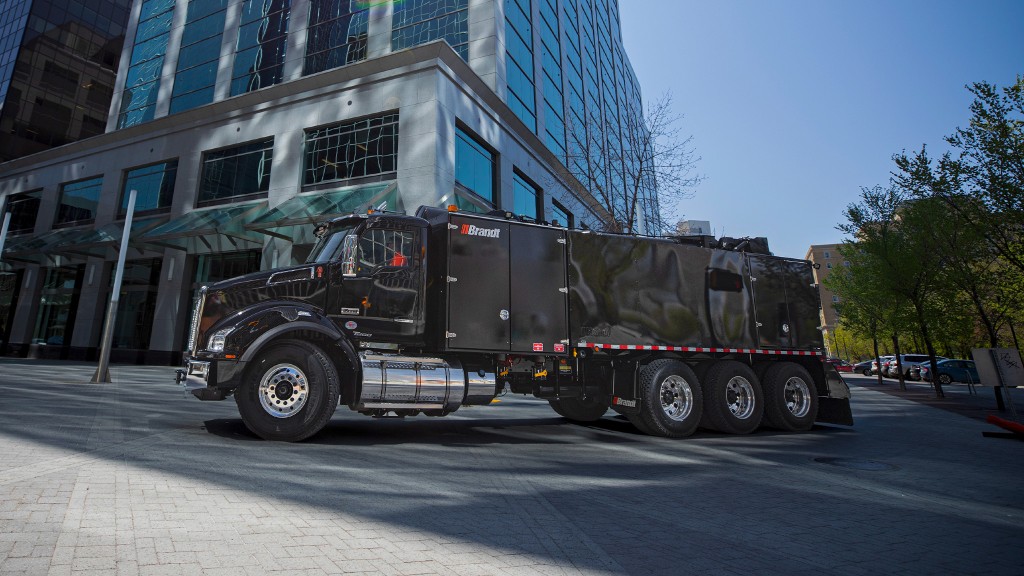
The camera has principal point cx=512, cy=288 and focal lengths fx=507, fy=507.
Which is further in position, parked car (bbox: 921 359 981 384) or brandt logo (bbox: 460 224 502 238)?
parked car (bbox: 921 359 981 384)

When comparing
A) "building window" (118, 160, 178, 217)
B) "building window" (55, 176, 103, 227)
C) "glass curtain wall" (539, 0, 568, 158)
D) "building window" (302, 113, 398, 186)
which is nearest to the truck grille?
"building window" (302, 113, 398, 186)

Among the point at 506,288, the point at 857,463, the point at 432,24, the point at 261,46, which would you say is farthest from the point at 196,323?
the point at 261,46

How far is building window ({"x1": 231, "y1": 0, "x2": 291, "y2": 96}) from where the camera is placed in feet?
87.8

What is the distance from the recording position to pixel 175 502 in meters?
3.70

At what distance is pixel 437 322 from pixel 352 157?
53.7ft

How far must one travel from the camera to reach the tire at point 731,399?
29.7 ft

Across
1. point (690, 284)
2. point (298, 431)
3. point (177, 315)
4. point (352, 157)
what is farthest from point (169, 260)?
point (690, 284)

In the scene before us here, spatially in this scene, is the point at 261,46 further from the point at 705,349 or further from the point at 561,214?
the point at 705,349

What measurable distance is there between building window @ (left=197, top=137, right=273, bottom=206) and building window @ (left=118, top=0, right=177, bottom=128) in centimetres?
853

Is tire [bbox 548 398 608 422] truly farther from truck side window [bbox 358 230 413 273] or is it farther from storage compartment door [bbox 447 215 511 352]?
truck side window [bbox 358 230 413 273]

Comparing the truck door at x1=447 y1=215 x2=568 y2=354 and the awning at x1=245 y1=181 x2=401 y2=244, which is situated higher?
the awning at x1=245 y1=181 x2=401 y2=244

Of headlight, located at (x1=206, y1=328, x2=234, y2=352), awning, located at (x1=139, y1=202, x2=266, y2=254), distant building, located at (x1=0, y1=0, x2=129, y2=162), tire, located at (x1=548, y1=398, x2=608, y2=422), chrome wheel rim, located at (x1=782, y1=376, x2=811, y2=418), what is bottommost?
tire, located at (x1=548, y1=398, x2=608, y2=422)

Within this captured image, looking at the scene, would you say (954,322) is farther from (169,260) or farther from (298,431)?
(169,260)

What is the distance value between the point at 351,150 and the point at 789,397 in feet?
62.4
